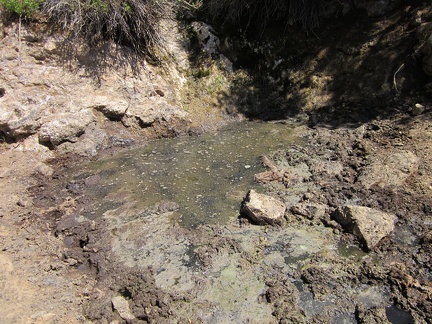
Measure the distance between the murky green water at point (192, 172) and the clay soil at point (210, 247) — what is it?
308mm

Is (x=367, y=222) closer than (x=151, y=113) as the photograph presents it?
Yes

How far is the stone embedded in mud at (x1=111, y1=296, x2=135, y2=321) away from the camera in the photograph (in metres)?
3.16

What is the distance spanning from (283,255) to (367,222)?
0.91 m

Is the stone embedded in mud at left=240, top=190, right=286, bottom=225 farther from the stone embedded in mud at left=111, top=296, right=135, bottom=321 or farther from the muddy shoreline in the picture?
the stone embedded in mud at left=111, top=296, right=135, bottom=321

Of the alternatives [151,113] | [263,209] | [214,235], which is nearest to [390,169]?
[263,209]

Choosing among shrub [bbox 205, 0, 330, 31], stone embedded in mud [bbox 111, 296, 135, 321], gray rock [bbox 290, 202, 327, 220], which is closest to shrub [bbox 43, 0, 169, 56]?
shrub [bbox 205, 0, 330, 31]

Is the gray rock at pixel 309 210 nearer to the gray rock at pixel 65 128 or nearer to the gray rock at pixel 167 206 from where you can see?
the gray rock at pixel 167 206

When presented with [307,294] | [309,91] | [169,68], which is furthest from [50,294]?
[309,91]

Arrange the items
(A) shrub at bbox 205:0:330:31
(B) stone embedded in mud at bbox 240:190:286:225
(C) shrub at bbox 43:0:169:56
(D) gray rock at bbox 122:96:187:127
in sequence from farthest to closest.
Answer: (A) shrub at bbox 205:0:330:31, (D) gray rock at bbox 122:96:187:127, (C) shrub at bbox 43:0:169:56, (B) stone embedded in mud at bbox 240:190:286:225

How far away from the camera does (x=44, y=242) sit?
398cm

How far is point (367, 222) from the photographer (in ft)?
12.7

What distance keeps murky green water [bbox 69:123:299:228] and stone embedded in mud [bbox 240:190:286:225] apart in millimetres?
265

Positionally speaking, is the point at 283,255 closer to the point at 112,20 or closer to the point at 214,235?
the point at 214,235

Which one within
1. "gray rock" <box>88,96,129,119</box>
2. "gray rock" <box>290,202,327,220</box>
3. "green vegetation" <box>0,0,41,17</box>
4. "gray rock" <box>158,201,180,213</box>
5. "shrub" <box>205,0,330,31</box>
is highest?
"shrub" <box>205,0,330,31</box>
